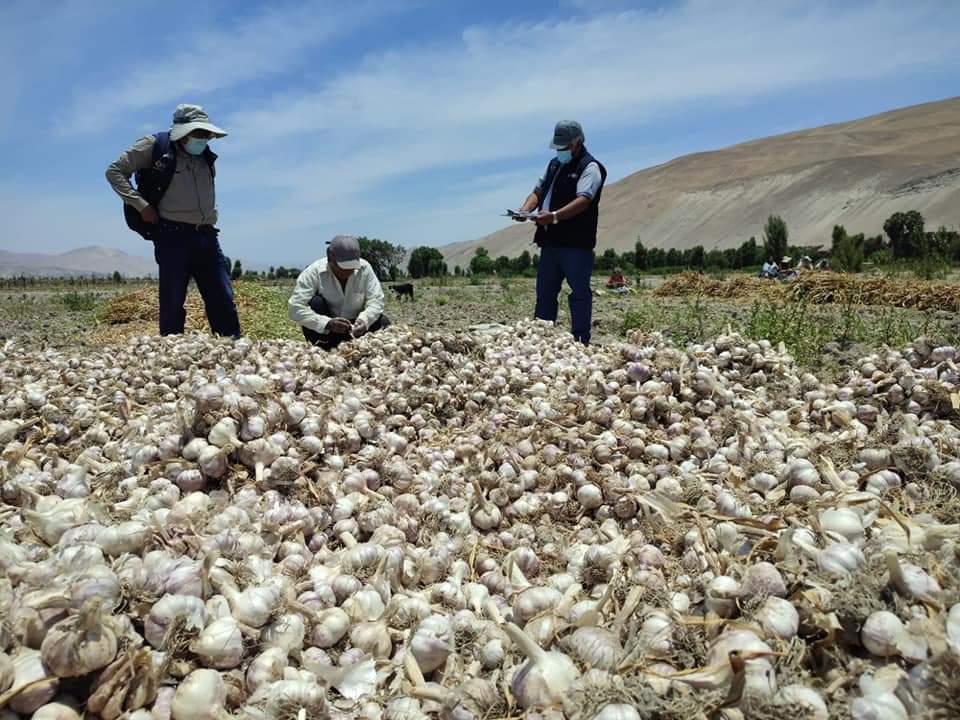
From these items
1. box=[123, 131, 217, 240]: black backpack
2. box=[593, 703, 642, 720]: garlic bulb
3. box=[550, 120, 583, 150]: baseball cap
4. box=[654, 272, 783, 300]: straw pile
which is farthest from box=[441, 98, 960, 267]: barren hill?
box=[593, 703, 642, 720]: garlic bulb

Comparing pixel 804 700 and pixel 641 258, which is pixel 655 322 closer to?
pixel 804 700

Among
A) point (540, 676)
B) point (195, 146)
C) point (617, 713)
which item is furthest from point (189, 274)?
point (617, 713)

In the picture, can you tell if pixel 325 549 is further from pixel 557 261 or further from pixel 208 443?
pixel 557 261

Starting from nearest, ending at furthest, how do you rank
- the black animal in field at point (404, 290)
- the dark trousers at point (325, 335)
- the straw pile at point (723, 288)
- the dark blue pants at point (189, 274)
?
1. the dark blue pants at point (189, 274)
2. the dark trousers at point (325, 335)
3. the straw pile at point (723, 288)
4. the black animal in field at point (404, 290)

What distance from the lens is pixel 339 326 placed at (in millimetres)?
5277

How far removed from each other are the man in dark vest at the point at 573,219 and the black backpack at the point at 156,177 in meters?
3.13

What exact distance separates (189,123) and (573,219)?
11.0 ft

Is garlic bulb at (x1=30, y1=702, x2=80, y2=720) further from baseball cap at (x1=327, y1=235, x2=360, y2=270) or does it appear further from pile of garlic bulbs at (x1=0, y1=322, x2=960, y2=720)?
baseball cap at (x1=327, y1=235, x2=360, y2=270)

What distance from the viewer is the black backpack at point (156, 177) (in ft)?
17.3

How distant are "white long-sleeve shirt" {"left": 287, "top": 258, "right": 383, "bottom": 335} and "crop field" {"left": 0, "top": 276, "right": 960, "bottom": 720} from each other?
1.56 meters

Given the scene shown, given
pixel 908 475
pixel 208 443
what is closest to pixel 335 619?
pixel 208 443

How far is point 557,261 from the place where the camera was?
6.02m

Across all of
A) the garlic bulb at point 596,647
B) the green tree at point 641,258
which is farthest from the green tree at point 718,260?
the garlic bulb at point 596,647

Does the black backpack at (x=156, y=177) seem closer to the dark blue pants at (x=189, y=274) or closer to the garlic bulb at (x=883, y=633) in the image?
the dark blue pants at (x=189, y=274)
